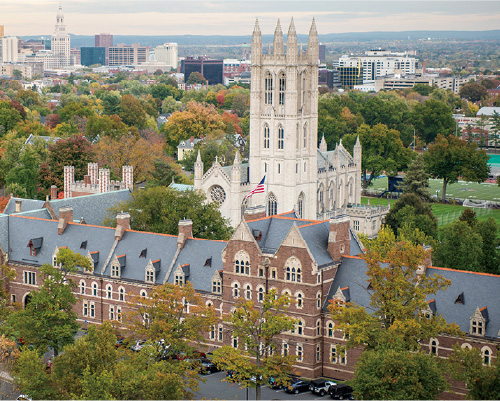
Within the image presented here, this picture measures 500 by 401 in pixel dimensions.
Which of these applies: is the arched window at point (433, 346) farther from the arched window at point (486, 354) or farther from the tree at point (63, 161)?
the tree at point (63, 161)

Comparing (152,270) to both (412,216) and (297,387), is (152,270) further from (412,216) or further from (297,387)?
(412,216)

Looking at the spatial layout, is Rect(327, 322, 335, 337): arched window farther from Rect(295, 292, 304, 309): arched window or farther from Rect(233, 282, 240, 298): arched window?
Rect(233, 282, 240, 298): arched window

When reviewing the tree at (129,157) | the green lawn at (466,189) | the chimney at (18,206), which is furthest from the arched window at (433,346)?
the green lawn at (466,189)

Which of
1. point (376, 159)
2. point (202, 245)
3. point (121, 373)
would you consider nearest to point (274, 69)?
point (202, 245)

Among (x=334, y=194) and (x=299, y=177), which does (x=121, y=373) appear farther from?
(x=334, y=194)

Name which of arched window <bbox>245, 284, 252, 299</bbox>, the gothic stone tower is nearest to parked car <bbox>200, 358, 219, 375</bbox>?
arched window <bbox>245, 284, 252, 299</bbox>

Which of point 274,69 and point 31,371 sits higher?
point 274,69

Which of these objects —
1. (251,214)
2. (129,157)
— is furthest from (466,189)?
(251,214)
